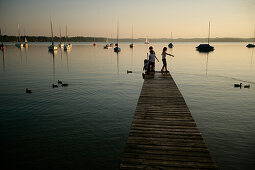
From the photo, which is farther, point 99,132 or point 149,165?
point 99,132

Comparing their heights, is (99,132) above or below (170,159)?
below

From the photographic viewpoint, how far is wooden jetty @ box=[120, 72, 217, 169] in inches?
220

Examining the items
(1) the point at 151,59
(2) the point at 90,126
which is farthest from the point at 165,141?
(1) the point at 151,59

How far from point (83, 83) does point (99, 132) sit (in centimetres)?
1560

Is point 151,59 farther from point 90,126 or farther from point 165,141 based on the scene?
point 165,141

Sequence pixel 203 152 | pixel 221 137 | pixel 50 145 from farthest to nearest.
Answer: pixel 221 137, pixel 50 145, pixel 203 152

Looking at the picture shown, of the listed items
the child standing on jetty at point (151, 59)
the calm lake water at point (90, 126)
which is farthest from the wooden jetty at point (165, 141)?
the child standing on jetty at point (151, 59)

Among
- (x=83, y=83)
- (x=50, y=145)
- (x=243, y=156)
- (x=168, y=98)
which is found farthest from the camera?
(x=83, y=83)

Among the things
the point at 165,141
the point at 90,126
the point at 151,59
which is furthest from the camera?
the point at 151,59

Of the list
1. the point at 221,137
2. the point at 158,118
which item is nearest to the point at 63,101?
the point at 158,118

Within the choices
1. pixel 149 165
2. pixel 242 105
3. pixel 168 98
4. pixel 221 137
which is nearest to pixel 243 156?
pixel 221 137

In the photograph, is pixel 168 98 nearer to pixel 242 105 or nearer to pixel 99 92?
pixel 242 105

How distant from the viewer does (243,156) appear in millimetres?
8938

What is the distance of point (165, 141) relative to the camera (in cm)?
687
